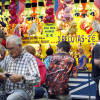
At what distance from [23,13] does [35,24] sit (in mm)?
876

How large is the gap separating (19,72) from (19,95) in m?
0.27

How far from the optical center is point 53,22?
430 inches

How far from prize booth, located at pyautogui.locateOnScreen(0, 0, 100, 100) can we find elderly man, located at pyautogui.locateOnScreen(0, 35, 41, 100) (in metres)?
7.26

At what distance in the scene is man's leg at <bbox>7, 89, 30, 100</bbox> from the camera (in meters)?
2.94

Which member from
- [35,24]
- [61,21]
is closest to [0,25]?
[35,24]

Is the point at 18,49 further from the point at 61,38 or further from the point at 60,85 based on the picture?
the point at 61,38

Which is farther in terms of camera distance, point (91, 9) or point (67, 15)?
point (67, 15)

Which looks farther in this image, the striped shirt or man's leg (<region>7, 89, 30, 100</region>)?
the striped shirt

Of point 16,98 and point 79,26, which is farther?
point 79,26

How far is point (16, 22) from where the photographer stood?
1141 centimetres

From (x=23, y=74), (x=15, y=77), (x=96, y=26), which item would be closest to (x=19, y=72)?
(x=23, y=74)

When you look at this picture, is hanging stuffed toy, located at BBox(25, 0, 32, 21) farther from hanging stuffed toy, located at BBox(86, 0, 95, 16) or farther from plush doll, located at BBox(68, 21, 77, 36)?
hanging stuffed toy, located at BBox(86, 0, 95, 16)

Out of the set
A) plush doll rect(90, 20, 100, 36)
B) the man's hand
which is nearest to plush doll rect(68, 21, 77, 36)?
plush doll rect(90, 20, 100, 36)

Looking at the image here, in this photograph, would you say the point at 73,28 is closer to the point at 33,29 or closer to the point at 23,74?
the point at 33,29
